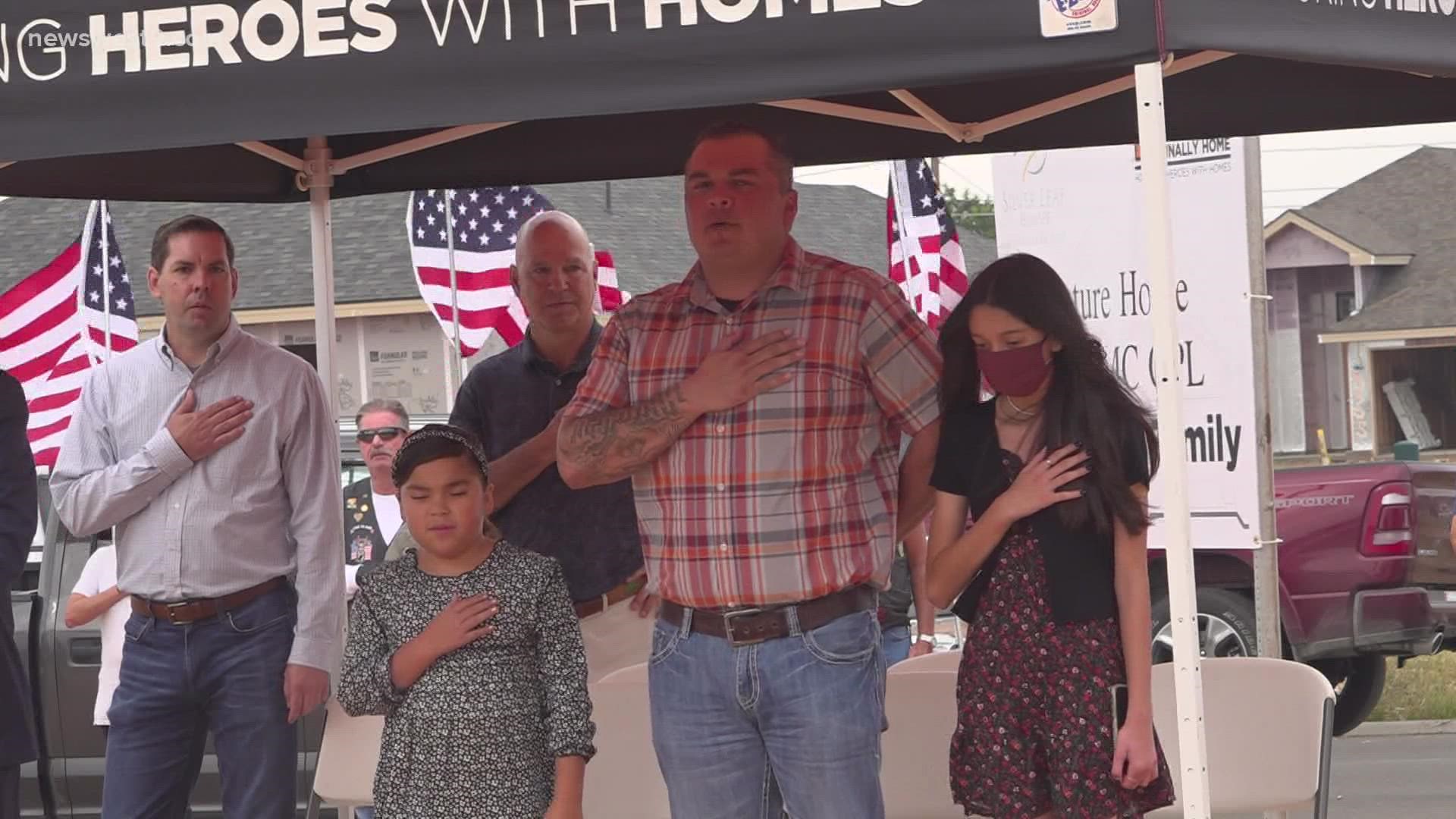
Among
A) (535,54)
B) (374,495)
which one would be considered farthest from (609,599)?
(374,495)

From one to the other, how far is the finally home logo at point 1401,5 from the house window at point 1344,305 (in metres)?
36.5

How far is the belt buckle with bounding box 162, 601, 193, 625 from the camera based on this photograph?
4.85 m

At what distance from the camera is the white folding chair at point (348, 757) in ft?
17.9

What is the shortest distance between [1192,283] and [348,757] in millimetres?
4405

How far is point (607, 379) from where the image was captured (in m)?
4.31

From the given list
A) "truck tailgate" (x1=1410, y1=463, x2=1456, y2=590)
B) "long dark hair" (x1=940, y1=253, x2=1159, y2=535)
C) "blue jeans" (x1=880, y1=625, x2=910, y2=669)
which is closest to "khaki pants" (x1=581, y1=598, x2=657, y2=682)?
"long dark hair" (x1=940, y1=253, x2=1159, y2=535)

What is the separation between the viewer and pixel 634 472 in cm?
413

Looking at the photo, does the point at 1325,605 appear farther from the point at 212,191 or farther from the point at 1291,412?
the point at 1291,412

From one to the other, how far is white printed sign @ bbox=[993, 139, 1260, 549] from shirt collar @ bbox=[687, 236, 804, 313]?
379 cm

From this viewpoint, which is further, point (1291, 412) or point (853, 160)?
point (1291, 412)

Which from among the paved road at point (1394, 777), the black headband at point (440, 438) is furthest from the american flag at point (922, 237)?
the black headband at point (440, 438)

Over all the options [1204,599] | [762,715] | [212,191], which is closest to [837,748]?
[762,715]

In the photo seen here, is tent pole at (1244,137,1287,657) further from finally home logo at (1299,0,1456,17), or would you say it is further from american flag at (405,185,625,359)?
american flag at (405,185,625,359)

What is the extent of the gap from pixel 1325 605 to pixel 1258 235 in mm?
3298
